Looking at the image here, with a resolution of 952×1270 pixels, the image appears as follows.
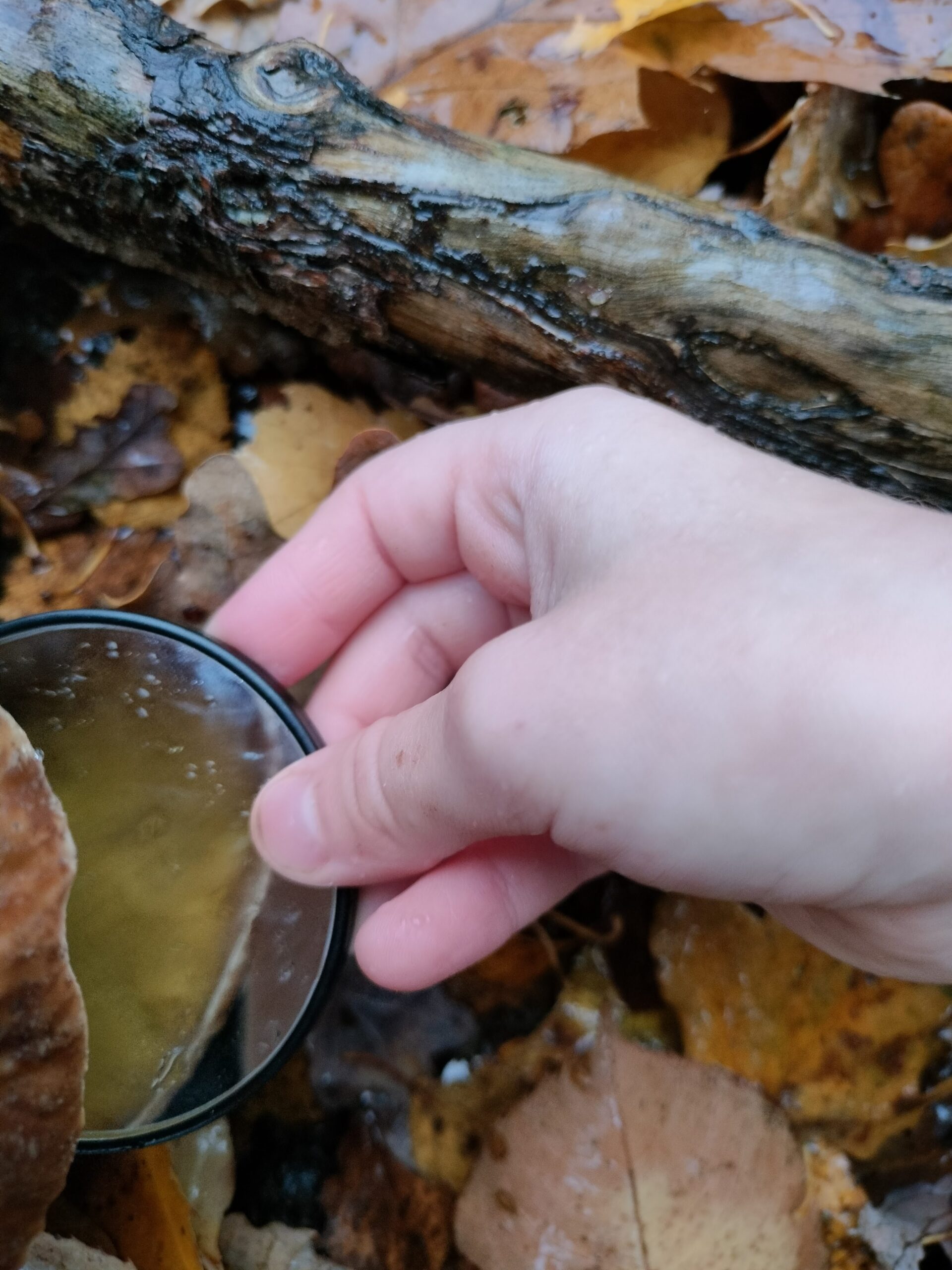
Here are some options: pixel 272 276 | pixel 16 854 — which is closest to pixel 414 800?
pixel 16 854

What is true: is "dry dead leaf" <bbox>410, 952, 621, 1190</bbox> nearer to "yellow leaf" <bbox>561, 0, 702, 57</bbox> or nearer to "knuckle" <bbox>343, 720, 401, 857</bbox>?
"knuckle" <bbox>343, 720, 401, 857</bbox>

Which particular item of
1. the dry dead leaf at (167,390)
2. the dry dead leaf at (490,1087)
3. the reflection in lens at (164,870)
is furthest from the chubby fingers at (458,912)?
the dry dead leaf at (167,390)

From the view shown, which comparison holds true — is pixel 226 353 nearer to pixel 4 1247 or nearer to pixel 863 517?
pixel 863 517

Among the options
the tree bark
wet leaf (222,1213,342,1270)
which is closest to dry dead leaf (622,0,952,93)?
the tree bark

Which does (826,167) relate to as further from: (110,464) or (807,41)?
(110,464)

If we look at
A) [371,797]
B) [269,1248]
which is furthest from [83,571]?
[269,1248]

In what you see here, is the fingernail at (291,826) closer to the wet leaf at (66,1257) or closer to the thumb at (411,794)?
the thumb at (411,794)
